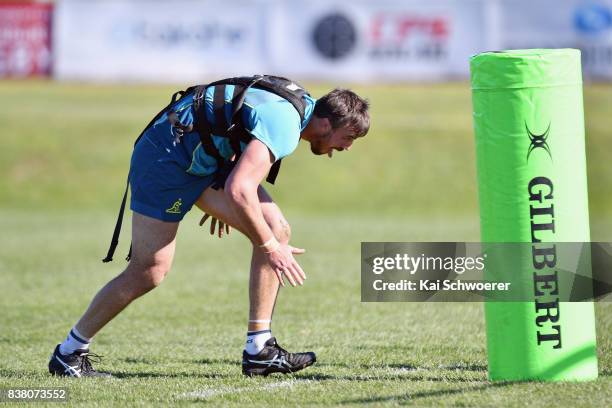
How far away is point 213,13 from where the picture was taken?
975 inches

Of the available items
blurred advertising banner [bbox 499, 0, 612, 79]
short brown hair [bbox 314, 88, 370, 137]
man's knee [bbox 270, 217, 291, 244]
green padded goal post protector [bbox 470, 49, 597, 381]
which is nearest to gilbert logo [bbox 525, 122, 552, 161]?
green padded goal post protector [bbox 470, 49, 597, 381]

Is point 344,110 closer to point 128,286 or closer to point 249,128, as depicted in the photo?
point 249,128

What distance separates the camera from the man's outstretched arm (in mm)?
5191

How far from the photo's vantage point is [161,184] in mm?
5793

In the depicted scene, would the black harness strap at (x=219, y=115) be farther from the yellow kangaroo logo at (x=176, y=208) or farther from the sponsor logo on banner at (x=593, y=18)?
the sponsor logo on banner at (x=593, y=18)

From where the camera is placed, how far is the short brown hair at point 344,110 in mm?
5656

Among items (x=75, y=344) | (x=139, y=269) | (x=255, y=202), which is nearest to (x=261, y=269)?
(x=139, y=269)

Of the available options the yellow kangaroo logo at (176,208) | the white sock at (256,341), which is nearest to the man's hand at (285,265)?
the white sock at (256,341)

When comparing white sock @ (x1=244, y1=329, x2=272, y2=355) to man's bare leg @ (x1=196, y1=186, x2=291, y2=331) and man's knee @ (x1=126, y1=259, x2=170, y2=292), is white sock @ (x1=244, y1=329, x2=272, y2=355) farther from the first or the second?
man's knee @ (x1=126, y1=259, x2=170, y2=292)

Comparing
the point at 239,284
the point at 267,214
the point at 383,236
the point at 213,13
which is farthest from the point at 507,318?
the point at 213,13

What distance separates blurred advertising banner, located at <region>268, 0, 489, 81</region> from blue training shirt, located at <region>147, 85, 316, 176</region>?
18.8m

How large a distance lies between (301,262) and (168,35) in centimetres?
1374

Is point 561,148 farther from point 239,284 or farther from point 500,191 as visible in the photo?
point 239,284

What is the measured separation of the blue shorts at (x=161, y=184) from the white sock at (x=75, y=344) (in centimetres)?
78
